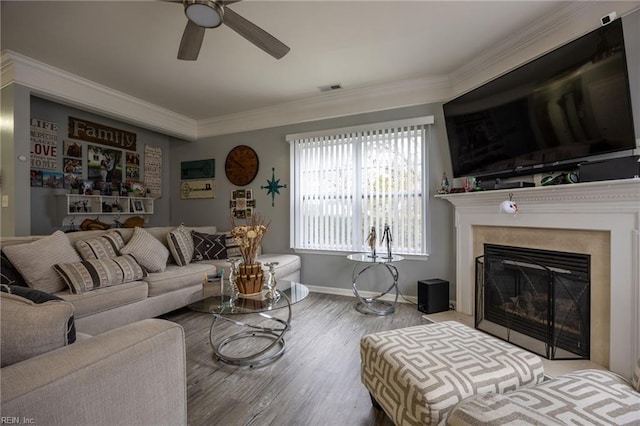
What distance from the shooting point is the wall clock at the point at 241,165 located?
14.4 ft

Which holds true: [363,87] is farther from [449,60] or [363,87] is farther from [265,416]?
[265,416]

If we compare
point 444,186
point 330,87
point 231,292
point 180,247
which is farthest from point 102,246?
point 444,186

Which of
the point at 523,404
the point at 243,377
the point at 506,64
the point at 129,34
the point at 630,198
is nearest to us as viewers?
the point at 523,404

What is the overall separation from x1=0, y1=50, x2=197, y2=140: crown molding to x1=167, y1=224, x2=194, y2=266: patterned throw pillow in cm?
178

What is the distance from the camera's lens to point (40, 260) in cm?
216

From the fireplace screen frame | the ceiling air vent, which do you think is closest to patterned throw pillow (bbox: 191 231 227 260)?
the ceiling air vent

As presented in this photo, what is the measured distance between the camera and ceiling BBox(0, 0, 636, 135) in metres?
2.17

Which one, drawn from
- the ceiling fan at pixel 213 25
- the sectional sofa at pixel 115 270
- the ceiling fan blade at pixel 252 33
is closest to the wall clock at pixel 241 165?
the sectional sofa at pixel 115 270

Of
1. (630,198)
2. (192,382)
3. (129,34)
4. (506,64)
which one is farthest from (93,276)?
(506,64)

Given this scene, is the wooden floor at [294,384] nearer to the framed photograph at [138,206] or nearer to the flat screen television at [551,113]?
the flat screen television at [551,113]

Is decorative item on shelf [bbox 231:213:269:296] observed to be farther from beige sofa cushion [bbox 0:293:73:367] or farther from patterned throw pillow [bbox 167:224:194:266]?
patterned throw pillow [bbox 167:224:194:266]

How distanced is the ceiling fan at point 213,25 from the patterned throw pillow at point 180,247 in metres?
2.04

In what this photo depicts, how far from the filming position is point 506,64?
2648mm

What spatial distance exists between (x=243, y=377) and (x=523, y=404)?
61.4 inches
